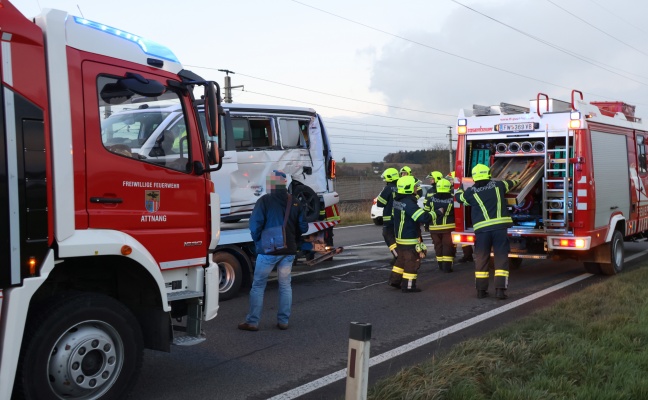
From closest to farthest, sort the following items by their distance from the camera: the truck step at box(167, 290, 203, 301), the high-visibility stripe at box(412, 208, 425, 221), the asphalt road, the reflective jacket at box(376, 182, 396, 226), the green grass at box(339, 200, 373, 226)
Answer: the truck step at box(167, 290, 203, 301) < the asphalt road < the high-visibility stripe at box(412, 208, 425, 221) < the reflective jacket at box(376, 182, 396, 226) < the green grass at box(339, 200, 373, 226)

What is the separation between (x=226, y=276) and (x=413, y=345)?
3.19 metres

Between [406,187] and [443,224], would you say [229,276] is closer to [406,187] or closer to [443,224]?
[406,187]

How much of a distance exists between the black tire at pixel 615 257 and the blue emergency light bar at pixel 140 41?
807 centimetres

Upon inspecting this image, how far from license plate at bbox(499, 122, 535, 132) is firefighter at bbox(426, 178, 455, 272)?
1.78 metres

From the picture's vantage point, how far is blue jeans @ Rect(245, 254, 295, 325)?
690 cm

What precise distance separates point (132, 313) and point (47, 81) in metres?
1.76

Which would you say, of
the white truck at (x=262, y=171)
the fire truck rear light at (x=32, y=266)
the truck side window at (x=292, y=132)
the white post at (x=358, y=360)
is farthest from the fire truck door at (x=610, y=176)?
the fire truck rear light at (x=32, y=266)

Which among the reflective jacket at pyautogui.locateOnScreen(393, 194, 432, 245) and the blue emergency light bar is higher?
the blue emergency light bar

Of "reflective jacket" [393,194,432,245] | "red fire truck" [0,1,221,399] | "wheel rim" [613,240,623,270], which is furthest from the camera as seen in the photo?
"wheel rim" [613,240,623,270]

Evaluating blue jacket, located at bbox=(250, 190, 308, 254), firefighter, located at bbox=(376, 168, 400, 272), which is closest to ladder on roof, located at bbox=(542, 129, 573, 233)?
firefighter, located at bbox=(376, 168, 400, 272)

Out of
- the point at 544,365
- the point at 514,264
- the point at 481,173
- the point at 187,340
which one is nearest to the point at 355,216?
the point at 514,264

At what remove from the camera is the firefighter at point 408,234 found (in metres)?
9.23

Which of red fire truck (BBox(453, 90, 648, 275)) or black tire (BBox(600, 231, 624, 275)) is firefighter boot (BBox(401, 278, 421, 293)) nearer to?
red fire truck (BBox(453, 90, 648, 275))

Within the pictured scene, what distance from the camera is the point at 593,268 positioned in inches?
418
